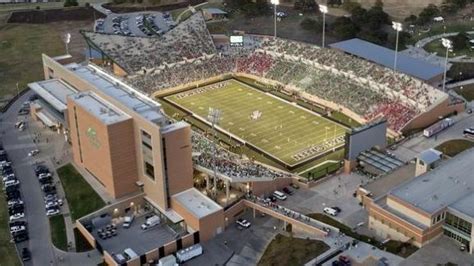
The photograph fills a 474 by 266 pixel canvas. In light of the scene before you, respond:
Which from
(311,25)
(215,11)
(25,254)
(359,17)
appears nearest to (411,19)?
(359,17)

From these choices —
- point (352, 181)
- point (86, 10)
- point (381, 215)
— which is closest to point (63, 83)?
point (352, 181)

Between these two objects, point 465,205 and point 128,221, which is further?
point 128,221

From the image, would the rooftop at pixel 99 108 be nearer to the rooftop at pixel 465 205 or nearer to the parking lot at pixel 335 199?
the parking lot at pixel 335 199

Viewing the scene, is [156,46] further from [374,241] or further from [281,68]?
[374,241]

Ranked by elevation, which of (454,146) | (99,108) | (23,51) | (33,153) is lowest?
(33,153)

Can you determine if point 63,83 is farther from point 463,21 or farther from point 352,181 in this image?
point 463,21

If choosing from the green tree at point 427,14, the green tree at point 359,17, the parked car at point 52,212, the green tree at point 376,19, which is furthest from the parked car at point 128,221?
the green tree at point 427,14

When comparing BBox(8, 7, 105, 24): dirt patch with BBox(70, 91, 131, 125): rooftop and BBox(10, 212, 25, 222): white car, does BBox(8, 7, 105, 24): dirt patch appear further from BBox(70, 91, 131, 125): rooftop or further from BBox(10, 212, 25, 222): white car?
BBox(10, 212, 25, 222): white car
